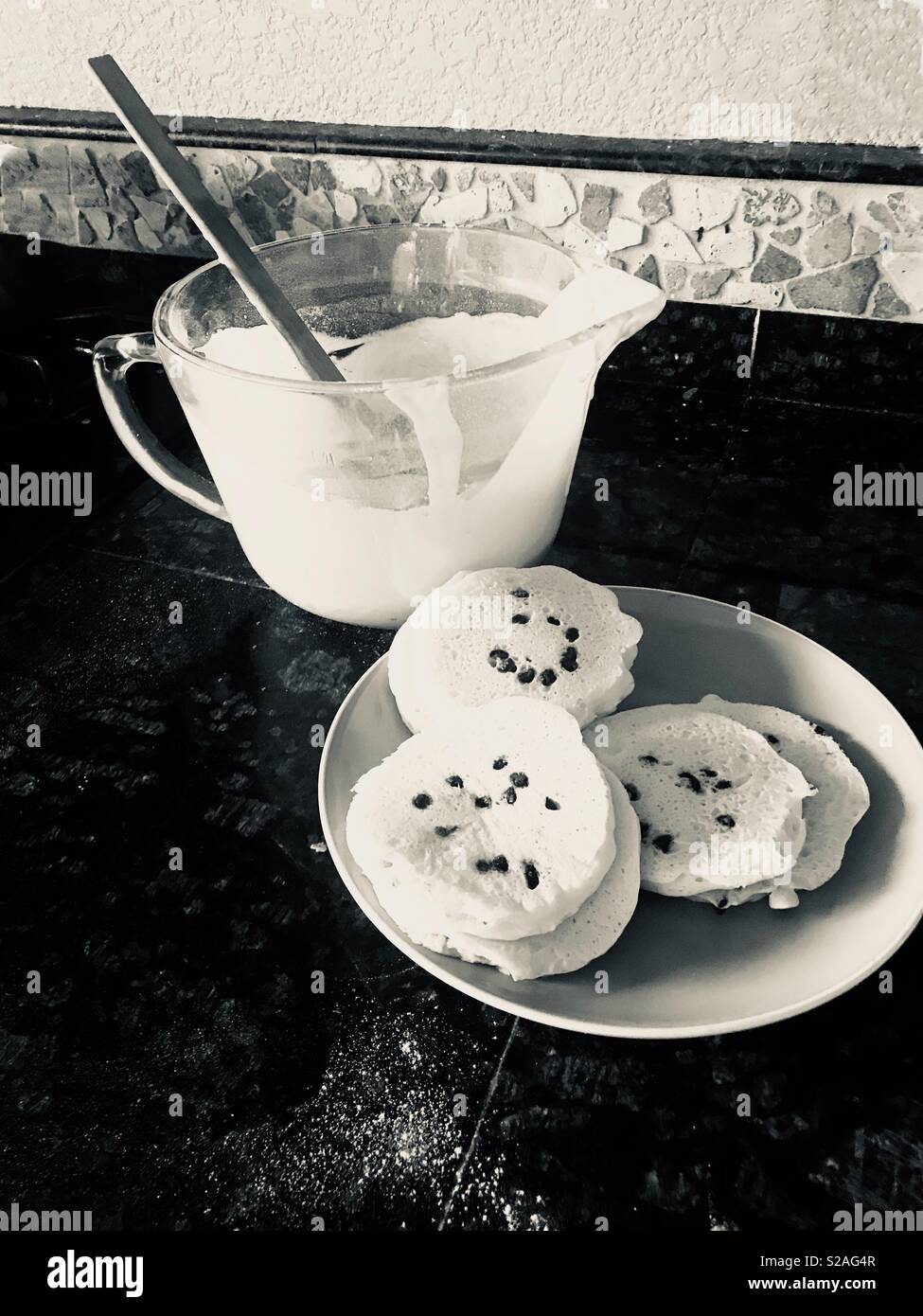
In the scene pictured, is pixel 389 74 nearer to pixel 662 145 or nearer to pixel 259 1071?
pixel 662 145

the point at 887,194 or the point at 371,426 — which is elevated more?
the point at 887,194

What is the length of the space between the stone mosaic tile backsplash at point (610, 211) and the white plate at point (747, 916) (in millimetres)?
417

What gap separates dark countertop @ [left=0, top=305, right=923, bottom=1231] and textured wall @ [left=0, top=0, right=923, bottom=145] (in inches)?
14.4

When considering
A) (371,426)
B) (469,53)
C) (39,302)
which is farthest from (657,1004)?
(39,302)

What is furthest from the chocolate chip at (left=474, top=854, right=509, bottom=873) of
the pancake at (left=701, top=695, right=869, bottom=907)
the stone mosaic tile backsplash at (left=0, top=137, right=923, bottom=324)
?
the stone mosaic tile backsplash at (left=0, top=137, right=923, bottom=324)

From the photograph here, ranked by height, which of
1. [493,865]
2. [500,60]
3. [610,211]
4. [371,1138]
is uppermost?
[500,60]

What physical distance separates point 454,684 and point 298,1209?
0.30 meters

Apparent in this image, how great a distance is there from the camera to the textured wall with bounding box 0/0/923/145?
2.58ft

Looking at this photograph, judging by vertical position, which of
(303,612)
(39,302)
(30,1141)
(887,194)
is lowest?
(30,1141)

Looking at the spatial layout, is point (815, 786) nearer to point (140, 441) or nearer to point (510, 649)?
point (510, 649)

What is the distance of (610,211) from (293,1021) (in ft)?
2.49

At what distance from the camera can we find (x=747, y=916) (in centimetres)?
52

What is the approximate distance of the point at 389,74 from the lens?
915 millimetres

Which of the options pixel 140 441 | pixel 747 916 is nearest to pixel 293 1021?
pixel 747 916
